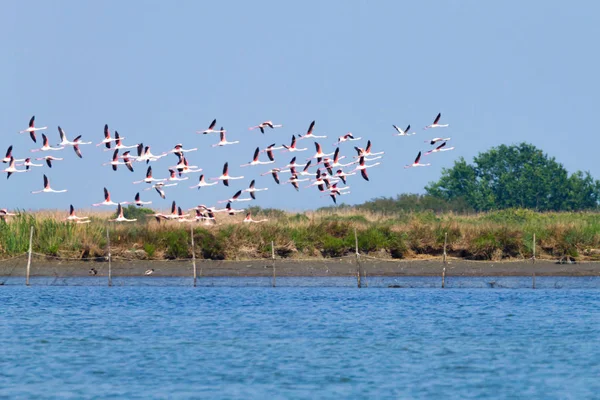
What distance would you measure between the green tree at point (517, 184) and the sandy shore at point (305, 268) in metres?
41.4

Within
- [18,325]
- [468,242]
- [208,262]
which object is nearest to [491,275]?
[468,242]

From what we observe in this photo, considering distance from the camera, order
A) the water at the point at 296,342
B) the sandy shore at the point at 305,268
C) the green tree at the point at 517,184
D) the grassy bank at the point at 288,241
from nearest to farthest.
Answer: the water at the point at 296,342, the sandy shore at the point at 305,268, the grassy bank at the point at 288,241, the green tree at the point at 517,184

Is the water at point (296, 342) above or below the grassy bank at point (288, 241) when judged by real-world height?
below

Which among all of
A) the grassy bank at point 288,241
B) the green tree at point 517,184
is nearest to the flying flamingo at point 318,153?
the grassy bank at point 288,241

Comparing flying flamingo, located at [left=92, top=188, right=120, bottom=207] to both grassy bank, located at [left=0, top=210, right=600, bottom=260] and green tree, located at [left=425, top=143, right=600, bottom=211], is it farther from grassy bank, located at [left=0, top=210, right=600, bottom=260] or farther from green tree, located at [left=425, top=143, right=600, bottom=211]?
green tree, located at [left=425, top=143, right=600, bottom=211]

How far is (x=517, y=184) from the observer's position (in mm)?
85750

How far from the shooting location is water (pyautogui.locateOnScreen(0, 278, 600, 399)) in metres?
20.8

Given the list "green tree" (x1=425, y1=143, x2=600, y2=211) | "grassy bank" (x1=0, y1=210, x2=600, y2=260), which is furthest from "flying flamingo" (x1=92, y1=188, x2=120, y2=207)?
"green tree" (x1=425, y1=143, x2=600, y2=211)

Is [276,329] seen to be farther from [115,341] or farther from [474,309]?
[474,309]

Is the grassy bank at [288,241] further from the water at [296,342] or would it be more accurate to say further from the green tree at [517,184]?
the green tree at [517,184]

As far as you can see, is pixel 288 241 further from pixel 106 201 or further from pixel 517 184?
pixel 517 184

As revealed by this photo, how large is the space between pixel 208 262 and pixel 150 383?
69.9 ft

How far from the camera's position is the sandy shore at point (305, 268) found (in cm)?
4075

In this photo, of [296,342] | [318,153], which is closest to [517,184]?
[318,153]
